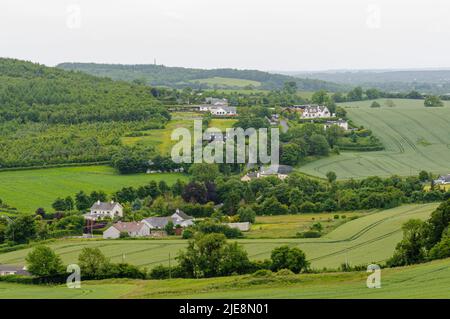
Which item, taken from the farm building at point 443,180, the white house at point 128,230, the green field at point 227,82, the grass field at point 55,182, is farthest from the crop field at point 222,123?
the green field at point 227,82

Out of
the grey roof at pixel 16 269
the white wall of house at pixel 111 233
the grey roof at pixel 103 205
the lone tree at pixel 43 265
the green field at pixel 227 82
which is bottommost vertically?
the white wall of house at pixel 111 233

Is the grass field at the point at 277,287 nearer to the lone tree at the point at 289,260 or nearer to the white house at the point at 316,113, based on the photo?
the lone tree at the point at 289,260

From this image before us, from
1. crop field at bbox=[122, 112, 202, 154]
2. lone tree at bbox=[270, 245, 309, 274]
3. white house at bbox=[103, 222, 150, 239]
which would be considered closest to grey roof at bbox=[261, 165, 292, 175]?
crop field at bbox=[122, 112, 202, 154]

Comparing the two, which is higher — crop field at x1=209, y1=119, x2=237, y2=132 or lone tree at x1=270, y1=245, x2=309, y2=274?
crop field at x1=209, y1=119, x2=237, y2=132

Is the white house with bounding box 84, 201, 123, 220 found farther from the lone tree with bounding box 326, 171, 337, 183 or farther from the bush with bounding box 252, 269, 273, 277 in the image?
the bush with bounding box 252, 269, 273, 277
